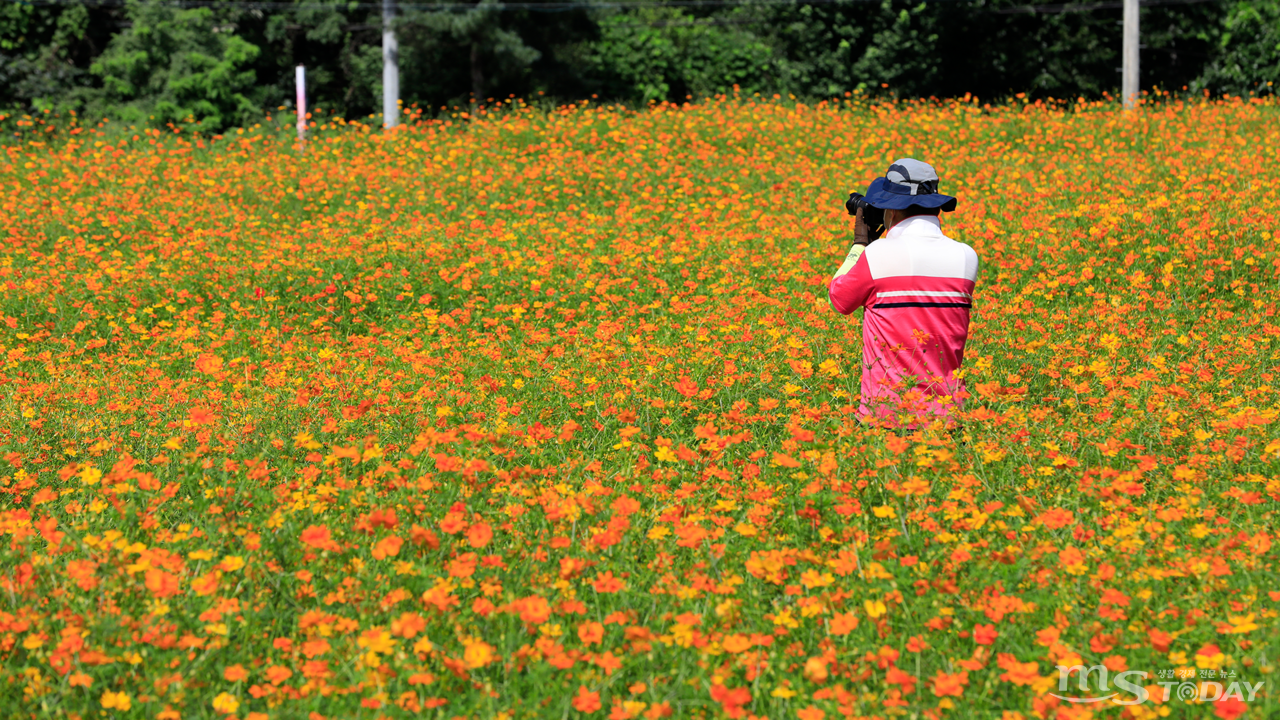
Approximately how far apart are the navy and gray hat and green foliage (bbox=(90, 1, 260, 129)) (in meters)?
20.0

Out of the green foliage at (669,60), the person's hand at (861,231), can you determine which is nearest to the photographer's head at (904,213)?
the person's hand at (861,231)

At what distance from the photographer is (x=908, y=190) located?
388 cm

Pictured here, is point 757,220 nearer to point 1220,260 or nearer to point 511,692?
point 1220,260

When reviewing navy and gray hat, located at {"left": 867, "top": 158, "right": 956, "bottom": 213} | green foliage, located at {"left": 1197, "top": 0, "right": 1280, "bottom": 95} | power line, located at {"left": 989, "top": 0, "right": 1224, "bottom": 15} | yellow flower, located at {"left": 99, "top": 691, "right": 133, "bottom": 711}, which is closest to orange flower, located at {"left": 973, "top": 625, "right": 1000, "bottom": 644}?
navy and gray hat, located at {"left": 867, "top": 158, "right": 956, "bottom": 213}

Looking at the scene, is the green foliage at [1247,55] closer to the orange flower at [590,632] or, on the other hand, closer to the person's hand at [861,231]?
the person's hand at [861,231]

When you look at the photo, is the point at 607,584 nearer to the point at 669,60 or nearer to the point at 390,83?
the point at 390,83

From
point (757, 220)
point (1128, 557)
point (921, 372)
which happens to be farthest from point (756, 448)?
point (757, 220)

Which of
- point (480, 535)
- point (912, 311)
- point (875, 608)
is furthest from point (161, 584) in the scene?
point (912, 311)

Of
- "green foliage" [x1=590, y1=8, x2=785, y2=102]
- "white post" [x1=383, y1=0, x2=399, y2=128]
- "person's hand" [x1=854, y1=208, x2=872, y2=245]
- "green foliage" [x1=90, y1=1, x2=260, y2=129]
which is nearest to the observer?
"person's hand" [x1=854, y1=208, x2=872, y2=245]

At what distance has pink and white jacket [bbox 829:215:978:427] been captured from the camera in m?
3.76

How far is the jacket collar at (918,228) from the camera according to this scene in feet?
12.4

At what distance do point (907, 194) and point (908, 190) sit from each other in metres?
0.02

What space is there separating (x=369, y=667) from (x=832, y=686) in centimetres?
116

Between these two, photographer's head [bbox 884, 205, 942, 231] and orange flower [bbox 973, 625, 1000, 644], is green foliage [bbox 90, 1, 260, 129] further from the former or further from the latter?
orange flower [bbox 973, 625, 1000, 644]
